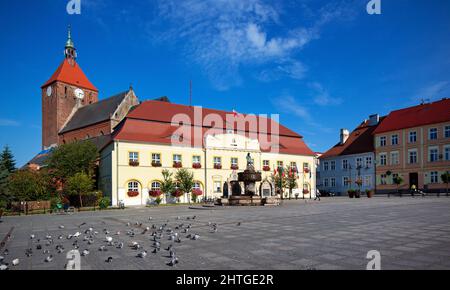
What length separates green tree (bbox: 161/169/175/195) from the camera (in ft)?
130

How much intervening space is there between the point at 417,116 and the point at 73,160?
4952cm

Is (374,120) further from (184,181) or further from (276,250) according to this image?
(276,250)

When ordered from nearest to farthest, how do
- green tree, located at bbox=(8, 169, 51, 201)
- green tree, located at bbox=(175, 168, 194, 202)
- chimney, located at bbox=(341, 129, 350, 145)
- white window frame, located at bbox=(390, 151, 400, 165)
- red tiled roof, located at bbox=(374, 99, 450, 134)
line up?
1. green tree, located at bbox=(8, 169, 51, 201)
2. green tree, located at bbox=(175, 168, 194, 202)
3. red tiled roof, located at bbox=(374, 99, 450, 134)
4. white window frame, located at bbox=(390, 151, 400, 165)
5. chimney, located at bbox=(341, 129, 350, 145)

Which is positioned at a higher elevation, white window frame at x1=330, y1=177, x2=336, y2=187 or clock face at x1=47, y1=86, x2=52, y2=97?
clock face at x1=47, y1=86, x2=52, y2=97

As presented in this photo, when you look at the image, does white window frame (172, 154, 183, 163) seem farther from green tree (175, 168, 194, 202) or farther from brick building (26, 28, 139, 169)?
brick building (26, 28, 139, 169)

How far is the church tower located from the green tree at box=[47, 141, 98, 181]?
2289 cm

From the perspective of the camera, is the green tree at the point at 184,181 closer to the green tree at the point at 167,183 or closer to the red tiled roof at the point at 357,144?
the green tree at the point at 167,183

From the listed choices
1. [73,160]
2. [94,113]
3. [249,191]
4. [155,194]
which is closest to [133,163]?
[155,194]

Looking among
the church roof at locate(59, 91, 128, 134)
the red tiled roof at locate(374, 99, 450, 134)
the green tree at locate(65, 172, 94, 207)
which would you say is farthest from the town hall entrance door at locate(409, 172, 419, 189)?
the church roof at locate(59, 91, 128, 134)

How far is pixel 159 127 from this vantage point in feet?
145

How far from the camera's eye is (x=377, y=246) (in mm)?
8766

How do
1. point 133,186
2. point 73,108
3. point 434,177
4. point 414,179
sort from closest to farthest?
point 133,186 → point 434,177 → point 414,179 → point 73,108

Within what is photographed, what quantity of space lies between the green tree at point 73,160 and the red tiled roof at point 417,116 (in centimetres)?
Answer: 4420
